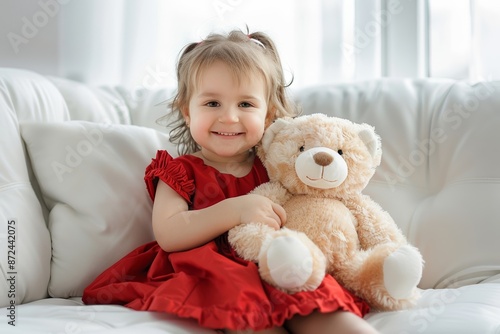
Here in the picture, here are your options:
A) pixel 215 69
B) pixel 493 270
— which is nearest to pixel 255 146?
pixel 215 69

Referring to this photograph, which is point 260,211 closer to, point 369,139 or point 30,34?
point 369,139

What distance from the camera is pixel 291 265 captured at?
0.96 meters

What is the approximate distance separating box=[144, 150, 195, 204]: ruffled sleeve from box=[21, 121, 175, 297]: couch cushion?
88mm

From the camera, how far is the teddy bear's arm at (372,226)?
1154 mm

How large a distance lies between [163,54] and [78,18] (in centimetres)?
29

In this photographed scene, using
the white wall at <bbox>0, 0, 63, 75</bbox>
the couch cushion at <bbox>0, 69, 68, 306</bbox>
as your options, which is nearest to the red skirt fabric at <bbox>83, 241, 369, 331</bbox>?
the couch cushion at <bbox>0, 69, 68, 306</bbox>

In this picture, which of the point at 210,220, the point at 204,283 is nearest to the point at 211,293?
the point at 204,283

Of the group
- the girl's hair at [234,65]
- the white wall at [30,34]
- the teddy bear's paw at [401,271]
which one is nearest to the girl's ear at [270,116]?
the girl's hair at [234,65]

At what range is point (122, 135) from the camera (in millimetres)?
1383

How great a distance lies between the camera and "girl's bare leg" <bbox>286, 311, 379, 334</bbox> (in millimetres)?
933

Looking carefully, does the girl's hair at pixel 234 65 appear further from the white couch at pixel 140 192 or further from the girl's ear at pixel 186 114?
the white couch at pixel 140 192

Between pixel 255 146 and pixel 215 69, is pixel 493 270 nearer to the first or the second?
pixel 255 146

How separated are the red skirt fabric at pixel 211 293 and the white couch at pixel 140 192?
1.6 inches

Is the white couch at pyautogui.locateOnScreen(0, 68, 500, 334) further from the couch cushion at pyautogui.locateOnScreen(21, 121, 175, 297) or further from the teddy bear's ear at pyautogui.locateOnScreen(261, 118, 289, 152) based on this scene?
the teddy bear's ear at pyautogui.locateOnScreen(261, 118, 289, 152)
